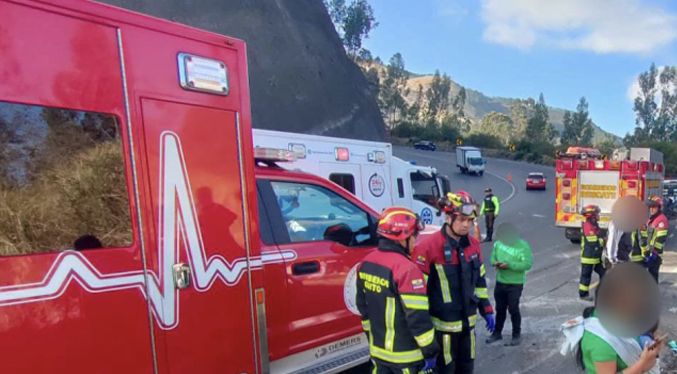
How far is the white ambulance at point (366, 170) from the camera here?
23.0ft

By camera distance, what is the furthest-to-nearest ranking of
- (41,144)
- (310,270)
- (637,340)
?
1. (310,270)
2. (41,144)
3. (637,340)

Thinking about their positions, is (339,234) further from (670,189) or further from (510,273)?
(670,189)

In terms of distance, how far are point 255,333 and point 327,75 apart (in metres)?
32.8

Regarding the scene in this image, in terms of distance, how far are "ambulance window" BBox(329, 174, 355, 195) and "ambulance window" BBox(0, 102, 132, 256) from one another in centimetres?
522

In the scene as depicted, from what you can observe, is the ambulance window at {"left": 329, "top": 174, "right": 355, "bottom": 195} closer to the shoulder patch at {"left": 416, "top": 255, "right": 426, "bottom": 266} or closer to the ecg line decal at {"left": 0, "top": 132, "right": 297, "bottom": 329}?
the shoulder patch at {"left": 416, "top": 255, "right": 426, "bottom": 266}

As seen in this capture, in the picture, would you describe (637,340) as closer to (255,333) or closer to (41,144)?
(255,333)

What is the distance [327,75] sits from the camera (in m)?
34.2

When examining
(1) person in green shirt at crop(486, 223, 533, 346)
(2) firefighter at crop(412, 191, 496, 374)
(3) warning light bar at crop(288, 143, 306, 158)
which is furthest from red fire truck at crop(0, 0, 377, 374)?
(3) warning light bar at crop(288, 143, 306, 158)

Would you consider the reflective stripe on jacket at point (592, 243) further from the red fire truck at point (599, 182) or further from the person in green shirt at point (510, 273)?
the red fire truck at point (599, 182)

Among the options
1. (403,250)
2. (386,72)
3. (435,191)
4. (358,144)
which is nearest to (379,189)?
(358,144)

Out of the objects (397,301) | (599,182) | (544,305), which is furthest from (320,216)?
(599,182)

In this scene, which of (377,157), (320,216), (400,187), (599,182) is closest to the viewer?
(320,216)

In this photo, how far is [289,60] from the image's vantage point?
1228 inches

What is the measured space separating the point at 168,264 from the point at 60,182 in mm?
720
